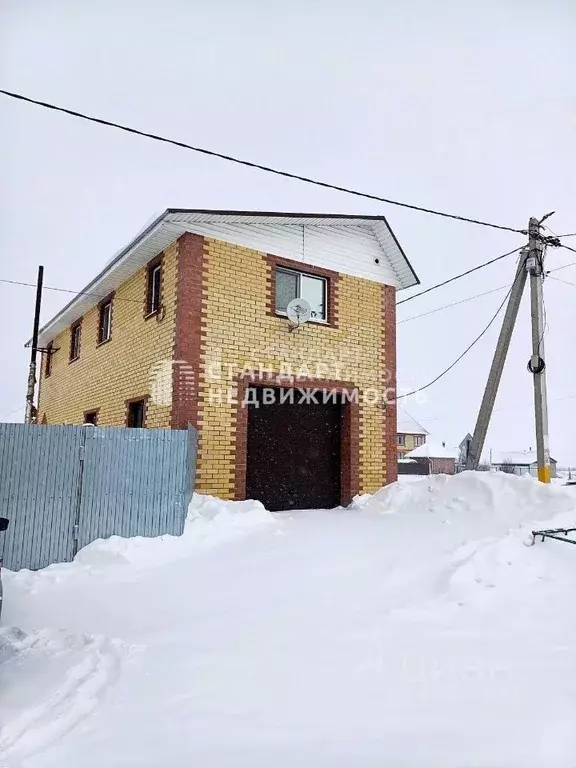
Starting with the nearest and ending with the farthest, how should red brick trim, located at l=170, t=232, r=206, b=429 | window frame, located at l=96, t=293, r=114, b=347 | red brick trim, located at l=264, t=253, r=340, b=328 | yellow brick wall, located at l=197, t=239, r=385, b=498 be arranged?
red brick trim, located at l=170, t=232, r=206, b=429, yellow brick wall, located at l=197, t=239, r=385, b=498, red brick trim, located at l=264, t=253, r=340, b=328, window frame, located at l=96, t=293, r=114, b=347

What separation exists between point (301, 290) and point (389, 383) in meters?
2.91

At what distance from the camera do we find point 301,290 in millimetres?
10602

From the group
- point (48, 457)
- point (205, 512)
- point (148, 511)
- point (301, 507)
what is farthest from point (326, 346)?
point (48, 457)

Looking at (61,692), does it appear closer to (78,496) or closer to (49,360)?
(78,496)

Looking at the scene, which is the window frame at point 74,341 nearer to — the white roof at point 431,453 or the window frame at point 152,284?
the window frame at point 152,284

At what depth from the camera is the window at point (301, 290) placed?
1037 cm

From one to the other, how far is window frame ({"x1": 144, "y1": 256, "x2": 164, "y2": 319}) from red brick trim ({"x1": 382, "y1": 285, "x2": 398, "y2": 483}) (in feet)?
16.4

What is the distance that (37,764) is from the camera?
242 cm

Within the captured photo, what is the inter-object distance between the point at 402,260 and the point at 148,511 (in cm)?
794

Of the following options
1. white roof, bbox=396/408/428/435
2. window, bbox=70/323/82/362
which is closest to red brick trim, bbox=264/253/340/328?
window, bbox=70/323/82/362

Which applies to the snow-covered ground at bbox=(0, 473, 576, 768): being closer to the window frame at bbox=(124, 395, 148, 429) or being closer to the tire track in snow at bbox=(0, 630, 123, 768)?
the tire track in snow at bbox=(0, 630, 123, 768)

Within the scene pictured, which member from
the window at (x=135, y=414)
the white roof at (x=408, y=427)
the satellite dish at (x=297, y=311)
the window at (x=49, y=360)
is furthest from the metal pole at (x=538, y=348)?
the white roof at (x=408, y=427)

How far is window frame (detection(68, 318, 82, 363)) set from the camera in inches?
577

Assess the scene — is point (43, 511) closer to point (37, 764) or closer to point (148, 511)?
point (148, 511)
